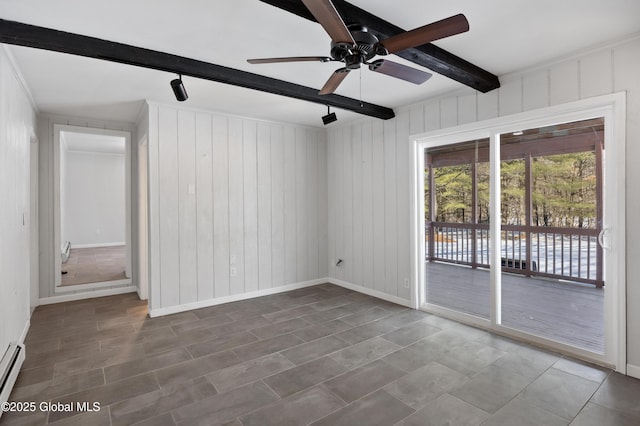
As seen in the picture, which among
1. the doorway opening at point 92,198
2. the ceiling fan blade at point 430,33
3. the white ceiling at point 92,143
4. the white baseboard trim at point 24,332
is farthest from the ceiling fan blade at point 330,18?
the doorway opening at point 92,198

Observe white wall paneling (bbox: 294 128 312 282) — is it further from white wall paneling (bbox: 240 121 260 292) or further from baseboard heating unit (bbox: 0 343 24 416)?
baseboard heating unit (bbox: 0 343 24 416)

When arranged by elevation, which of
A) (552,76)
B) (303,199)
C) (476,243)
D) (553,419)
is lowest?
(553,419)

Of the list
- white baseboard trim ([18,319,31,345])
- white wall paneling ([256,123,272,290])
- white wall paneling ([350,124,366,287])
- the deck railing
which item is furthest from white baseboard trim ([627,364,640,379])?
white baseboard trim ([18,319,31,345])

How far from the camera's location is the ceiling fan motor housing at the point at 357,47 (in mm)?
2002

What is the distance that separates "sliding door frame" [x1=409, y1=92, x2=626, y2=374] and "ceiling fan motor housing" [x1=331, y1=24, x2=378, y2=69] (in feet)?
6.56

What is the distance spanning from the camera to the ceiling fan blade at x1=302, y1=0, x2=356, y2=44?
1525mm

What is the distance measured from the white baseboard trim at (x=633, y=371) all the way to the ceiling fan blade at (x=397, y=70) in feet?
9.07

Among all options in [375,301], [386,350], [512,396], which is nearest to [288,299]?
[375,301]

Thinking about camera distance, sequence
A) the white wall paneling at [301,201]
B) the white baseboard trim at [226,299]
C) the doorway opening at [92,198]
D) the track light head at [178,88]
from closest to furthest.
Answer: the track light head at [178,88], the white baseboard trim at [226,299], the white wall paneling at [301,201], the doorway opening at [92,198]

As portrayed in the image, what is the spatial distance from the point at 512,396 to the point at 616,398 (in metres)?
0.70

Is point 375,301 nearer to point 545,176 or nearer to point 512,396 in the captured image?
point 512,396

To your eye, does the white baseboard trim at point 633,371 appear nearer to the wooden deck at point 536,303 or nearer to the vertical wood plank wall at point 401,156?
the vertical wood plank wall at point 401,156

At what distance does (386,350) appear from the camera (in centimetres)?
311

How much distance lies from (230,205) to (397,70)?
3068 millimetres
